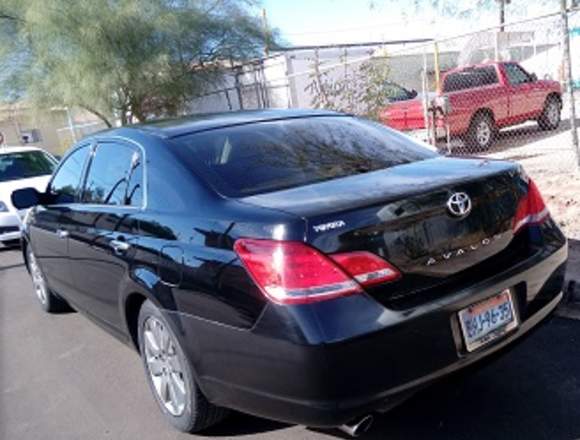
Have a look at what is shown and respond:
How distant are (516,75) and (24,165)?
9607mm

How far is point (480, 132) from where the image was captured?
1124 centimetres

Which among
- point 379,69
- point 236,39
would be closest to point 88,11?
point 236,39

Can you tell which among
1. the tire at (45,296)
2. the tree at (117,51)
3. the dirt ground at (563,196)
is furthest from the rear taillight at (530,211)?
the tree at (117,51)

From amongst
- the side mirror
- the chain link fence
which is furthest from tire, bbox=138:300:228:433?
the chain link fence

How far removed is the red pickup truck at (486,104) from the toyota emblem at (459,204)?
7713mm

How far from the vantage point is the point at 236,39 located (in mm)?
20625

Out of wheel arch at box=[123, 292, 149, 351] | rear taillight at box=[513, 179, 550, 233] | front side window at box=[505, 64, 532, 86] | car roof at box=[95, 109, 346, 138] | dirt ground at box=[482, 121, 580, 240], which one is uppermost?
car roof at box=[95, 109, 346, 138]

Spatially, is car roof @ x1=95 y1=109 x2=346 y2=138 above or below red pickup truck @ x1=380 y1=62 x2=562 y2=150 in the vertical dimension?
above

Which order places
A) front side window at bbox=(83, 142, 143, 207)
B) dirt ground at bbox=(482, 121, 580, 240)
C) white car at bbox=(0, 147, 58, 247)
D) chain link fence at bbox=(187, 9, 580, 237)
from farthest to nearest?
white car at bbox=(0, 147, 58, 247) → chain link fence at bbox=(187, 9, 580, 237) → dirt ground at bbox=(482, 121, 580, 240) → front side window at bbox=(83, 142, 143, 207)

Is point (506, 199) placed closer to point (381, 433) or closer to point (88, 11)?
point (381, 433)

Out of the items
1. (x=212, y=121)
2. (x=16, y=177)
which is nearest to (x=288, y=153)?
(x=212, y=121)

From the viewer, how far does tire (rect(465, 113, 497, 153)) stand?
11.2 metres

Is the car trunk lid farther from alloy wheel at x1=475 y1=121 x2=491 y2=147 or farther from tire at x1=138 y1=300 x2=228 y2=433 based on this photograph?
alloy wheel at x1=475 y1=121 x2=491 y2=147

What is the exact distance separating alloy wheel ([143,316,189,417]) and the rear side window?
9.96m
